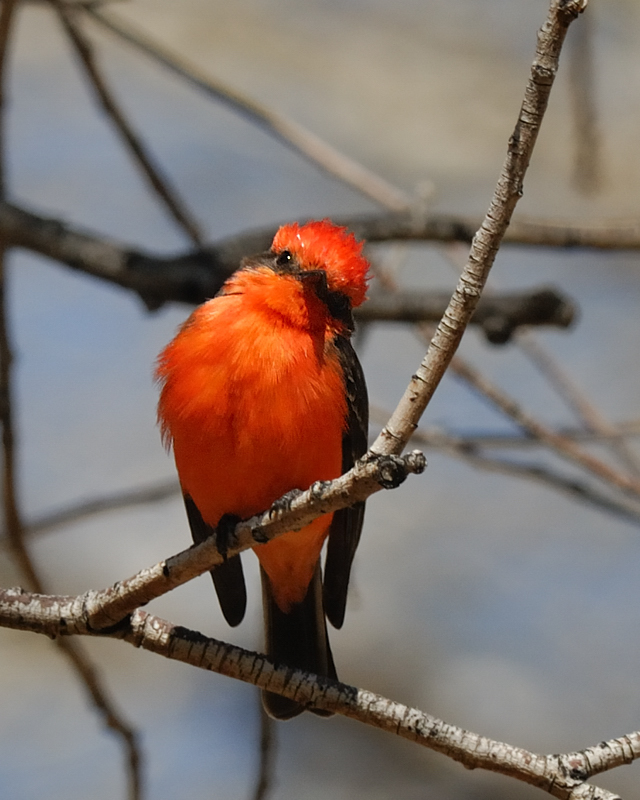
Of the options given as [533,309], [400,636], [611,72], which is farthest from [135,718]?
[611,72]

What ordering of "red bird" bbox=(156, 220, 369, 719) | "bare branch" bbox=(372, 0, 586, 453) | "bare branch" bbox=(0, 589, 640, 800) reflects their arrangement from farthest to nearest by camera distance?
"red bird" bbox=(156, 220, 369, 719)
"bare branch" bbox=(0, 589, 640, 800)
"bare branch" bbox=(372, 0, 586, 453)

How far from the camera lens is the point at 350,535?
3.68 m

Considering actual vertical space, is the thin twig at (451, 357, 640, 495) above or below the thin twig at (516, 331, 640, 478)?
below

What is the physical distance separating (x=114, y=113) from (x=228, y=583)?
1.98m

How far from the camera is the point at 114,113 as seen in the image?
460 cm

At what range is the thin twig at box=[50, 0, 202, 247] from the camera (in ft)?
14.9

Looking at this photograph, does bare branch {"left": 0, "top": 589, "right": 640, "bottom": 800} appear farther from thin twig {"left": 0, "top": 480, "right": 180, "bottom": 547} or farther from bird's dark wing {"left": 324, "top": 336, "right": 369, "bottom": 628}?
thin twig {"left": 0, "top": 480, "right": 180, "bottom": 547}

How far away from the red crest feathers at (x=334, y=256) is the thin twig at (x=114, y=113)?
127 cm

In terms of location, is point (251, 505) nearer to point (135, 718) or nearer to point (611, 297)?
point (135, 718)

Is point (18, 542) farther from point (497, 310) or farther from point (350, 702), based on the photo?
point (497, 310)

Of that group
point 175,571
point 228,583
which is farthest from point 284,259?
point 175,571

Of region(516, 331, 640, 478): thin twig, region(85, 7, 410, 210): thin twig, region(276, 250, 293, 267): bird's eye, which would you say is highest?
region(85, 7, 410, 210): thin twig

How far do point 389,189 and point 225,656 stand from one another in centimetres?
269

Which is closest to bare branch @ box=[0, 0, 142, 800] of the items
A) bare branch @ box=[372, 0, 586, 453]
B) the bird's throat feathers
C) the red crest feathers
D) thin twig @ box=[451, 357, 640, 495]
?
the bird's throat feathers
